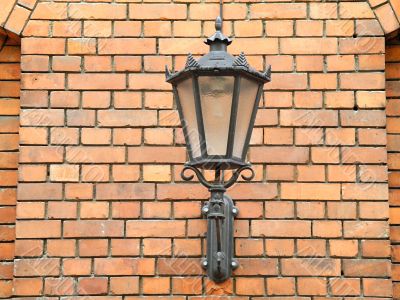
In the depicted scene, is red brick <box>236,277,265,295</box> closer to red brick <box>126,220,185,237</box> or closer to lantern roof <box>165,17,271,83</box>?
red brick <box>126,220,185,237</box>

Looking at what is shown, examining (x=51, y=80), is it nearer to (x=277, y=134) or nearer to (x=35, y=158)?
(x=35, y=158)

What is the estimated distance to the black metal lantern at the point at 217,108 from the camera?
125 inches

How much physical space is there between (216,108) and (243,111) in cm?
11

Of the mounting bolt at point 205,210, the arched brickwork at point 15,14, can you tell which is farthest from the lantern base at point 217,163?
the arched brickwork at point 15,14

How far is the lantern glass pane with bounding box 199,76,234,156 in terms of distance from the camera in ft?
10.5

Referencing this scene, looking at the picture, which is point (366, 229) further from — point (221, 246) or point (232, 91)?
point (232, 91)

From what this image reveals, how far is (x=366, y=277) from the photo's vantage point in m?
3.60

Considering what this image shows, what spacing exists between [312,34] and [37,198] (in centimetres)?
133

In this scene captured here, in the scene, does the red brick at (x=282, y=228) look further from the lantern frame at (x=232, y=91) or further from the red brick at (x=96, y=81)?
the red brick at (x=96, y=81)

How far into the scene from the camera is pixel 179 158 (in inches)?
146

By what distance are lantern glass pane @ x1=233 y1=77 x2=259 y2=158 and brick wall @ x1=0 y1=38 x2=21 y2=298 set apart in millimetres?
1084

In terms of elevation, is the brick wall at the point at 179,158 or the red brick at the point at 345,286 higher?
the brick wall at the point at 179,158

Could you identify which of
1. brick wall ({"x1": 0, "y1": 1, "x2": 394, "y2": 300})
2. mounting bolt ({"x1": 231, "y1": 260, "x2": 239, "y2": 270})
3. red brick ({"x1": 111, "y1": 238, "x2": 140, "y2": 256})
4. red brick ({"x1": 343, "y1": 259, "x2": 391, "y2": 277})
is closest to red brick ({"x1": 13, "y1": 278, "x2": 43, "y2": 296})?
brick wall ({"x1": 0, "y1": 1, "x2": 394, "y2": 300})

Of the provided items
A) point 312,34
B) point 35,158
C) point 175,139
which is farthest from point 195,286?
point 312,34
